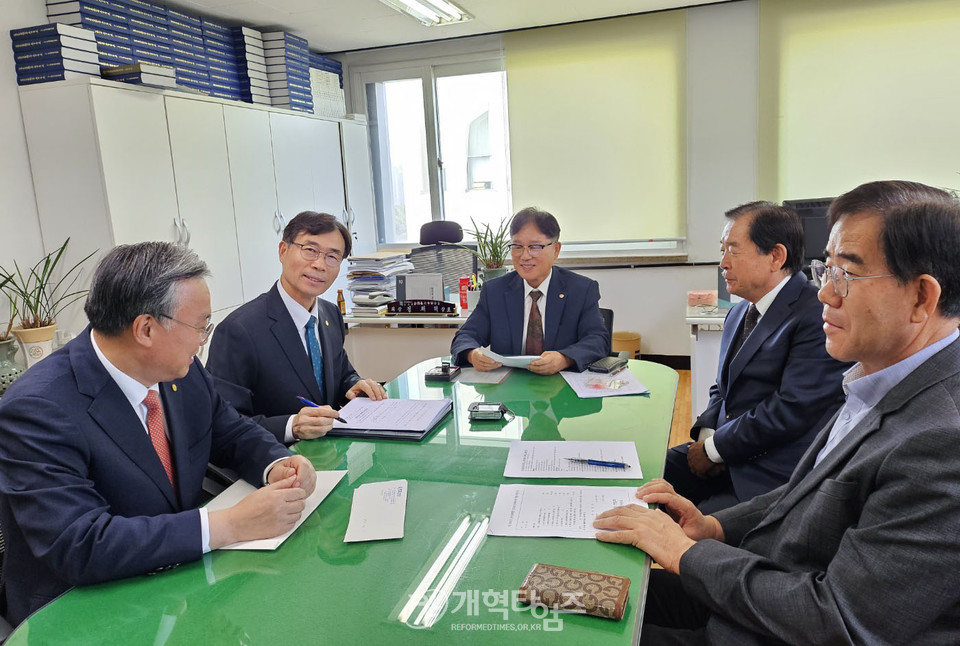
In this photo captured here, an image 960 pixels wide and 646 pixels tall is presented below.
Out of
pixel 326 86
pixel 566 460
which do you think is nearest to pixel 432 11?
pixel 326 86

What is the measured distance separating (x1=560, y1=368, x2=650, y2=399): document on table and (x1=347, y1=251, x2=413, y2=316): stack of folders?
178 cm

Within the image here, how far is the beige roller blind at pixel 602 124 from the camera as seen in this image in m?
5.41

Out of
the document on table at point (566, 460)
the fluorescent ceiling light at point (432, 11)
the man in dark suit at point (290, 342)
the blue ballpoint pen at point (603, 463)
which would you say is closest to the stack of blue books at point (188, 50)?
the fluorescent ceiling light at point (432, 11)

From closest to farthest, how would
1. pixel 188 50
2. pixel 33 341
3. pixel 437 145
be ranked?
pixel 33 341 < pixel 188 50 < pixel 437 145

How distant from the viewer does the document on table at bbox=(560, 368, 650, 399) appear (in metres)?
2.26

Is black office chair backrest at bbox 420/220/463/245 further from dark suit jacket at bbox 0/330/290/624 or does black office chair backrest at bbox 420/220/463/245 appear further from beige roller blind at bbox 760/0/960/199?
dark suit jacket at bbox 0/330/290/624

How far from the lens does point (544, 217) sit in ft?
9.43

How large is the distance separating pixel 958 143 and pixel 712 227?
1.76 metres

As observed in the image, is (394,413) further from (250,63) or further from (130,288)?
(250,63)

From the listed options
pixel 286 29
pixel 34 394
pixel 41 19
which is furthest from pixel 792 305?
pixel 286 29

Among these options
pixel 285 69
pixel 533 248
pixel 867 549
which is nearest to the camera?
pixel 867 549

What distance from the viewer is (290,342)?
7.52 ft

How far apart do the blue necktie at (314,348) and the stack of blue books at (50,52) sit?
245 cm

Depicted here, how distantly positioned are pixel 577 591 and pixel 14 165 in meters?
4.04
